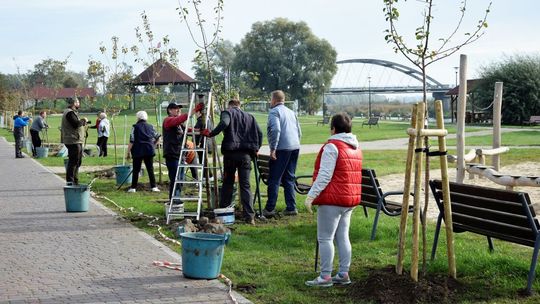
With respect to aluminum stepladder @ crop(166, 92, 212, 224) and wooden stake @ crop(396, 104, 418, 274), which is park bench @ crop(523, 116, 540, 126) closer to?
aluminum stepladder @ crop(166, 92, 212, 224)

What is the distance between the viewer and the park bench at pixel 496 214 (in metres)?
6.57

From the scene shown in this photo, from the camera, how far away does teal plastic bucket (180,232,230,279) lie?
7312 mm

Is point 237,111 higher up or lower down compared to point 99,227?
higher up

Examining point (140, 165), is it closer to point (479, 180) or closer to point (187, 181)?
point (187, 181)

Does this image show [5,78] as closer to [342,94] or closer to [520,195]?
[342,94]

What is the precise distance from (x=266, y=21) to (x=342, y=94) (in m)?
27.2

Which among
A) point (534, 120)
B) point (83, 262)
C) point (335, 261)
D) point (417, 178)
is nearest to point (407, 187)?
point (417, 178)

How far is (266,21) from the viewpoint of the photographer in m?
101

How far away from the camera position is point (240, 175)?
11094 mm

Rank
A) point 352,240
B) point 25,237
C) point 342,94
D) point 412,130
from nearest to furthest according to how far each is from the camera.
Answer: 1. point 412,130
2. point 352,240
3. point 25,237
4. point 342,94

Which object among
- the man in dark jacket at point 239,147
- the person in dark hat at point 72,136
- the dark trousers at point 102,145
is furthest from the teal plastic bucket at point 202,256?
the dark trousers at point 102,145

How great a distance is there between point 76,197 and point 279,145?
364cm

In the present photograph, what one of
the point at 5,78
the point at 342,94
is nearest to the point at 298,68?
the point at 342,94

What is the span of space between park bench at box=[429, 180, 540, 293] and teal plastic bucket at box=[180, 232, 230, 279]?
2.30m
